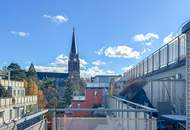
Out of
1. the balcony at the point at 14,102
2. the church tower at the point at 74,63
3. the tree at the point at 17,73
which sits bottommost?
the balcony at the point at 14,102

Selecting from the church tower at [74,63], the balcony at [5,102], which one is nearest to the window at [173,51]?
the balcony at [5,102]

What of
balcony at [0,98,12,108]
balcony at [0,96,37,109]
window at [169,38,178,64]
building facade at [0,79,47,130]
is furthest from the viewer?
balcony at [0,96,37,109]

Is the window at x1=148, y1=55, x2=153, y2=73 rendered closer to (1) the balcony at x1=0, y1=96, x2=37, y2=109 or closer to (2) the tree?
(1) the balcony at x1=0, y1=96, x2=37, y2=109

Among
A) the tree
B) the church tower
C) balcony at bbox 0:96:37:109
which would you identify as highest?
the church tower

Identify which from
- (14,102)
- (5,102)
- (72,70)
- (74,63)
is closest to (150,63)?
(5,102)

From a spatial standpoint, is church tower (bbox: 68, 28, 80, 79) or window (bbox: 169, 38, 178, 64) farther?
church tower (bbox: 68, 28, 80, 79)

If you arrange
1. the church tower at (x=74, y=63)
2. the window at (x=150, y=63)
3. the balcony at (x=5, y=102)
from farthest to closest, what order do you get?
the church tower at (x=74, y=63), the window at (x=150, y=63), the balcony at (x=5, y=102)

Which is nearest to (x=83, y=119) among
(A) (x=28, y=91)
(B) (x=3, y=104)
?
(B) (x=3, y=104)

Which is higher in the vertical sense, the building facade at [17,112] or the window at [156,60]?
the window at [156,60]

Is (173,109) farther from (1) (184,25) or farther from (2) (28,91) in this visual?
(2) (28,91)

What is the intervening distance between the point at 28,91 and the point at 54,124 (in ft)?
139

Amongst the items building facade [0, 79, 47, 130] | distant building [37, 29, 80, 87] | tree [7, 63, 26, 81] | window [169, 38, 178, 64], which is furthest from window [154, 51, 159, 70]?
distant building [37, 29, 80, 87]

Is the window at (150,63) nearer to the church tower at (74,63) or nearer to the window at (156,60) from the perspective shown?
the window at (156,60)

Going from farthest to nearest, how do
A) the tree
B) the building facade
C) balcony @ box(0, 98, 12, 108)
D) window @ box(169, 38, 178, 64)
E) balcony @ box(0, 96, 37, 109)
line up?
the tree < balcony @ box(0, 96, 37, 109) < balcony @ box(0, 98, 12, 108) < window @ box(169, 38, 178, 64) < the building facade
